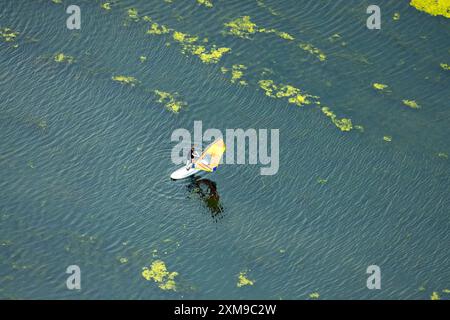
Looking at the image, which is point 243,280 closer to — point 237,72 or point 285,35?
point 237,72

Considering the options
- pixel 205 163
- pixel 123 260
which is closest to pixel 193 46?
pixel 205 163

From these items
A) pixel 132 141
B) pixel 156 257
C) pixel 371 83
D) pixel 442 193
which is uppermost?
pixel 371 83

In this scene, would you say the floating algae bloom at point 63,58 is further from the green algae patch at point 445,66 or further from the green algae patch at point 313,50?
the green algae patch at point 445,66

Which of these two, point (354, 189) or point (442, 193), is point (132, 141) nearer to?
point (354, 189)

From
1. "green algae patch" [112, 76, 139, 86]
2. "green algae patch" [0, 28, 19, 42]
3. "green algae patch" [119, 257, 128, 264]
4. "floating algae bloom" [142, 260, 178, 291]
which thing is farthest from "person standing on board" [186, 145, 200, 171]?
"green algae patch" [0, 28, 19, 42]
